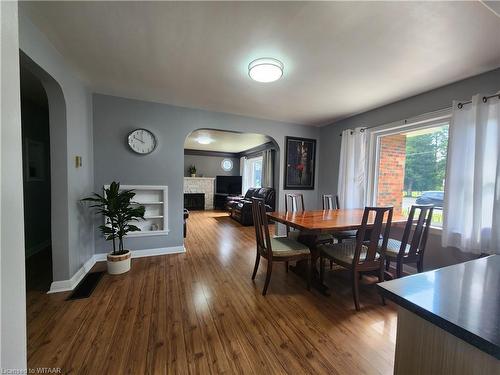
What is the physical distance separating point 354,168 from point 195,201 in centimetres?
599

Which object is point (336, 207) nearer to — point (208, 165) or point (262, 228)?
point (262, 228)

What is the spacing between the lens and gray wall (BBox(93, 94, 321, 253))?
284 cm

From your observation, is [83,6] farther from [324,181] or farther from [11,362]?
[324,181]

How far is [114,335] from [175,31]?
7.79ft

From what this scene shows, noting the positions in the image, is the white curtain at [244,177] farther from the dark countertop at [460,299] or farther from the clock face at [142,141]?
the dark countertop at [460,299]

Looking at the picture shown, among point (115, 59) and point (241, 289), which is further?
point (241, 289)

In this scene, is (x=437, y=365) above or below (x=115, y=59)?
below

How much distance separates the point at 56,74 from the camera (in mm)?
1909

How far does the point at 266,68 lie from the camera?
193 centimetres

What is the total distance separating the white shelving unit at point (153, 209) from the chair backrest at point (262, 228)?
5.33 feet

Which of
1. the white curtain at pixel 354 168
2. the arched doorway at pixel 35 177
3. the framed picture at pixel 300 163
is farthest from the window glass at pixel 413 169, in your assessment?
the arched doorway at pixel 35 177

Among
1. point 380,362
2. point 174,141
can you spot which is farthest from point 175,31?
point 380,362

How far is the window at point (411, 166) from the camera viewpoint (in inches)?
101

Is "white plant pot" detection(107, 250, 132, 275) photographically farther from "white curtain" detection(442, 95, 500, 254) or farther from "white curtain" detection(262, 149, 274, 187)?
"white curtain" detection(262, 149, 274, 187)
